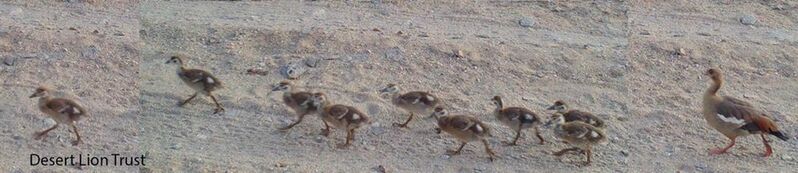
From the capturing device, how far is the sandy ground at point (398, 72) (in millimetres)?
7566

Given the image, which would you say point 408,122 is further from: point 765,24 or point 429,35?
point 765,24

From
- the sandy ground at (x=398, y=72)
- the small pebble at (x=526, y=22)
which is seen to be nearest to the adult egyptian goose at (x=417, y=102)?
the sandy ground at (x=398, y=72)

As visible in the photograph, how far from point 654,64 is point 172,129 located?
12.9 feet

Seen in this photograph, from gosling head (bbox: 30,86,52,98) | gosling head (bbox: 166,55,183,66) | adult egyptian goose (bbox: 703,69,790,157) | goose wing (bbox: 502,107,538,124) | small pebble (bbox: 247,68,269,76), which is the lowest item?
small pebble (bbox: 247,68,269,76)

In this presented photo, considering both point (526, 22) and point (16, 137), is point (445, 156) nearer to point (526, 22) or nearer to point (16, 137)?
point (16, 137)

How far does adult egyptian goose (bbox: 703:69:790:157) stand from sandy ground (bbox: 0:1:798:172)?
14 centimetres

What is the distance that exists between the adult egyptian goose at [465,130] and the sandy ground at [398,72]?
74 mm

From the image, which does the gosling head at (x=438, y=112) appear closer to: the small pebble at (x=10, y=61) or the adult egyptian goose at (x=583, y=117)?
the adult egyptian goose at (x=583, y=117)

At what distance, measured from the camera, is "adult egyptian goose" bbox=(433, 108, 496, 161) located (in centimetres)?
737

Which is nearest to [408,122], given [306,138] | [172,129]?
[306,138]

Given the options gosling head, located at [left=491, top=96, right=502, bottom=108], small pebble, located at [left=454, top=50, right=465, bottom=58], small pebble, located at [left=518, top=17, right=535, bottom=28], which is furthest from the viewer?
small pebble, located at [left=518, top=17, right=535, bottom=28]

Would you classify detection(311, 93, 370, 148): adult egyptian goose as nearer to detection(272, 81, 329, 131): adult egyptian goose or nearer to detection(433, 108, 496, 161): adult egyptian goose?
detection(272, 81, 329, 131): adult egyptian goose

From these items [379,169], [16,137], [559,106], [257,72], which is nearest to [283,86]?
[257,72]

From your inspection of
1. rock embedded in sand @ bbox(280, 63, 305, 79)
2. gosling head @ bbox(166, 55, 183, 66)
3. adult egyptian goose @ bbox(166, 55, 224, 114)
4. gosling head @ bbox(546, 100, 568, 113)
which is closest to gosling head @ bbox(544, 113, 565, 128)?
gosling head @ bbox(546, 100, 568, 113)
